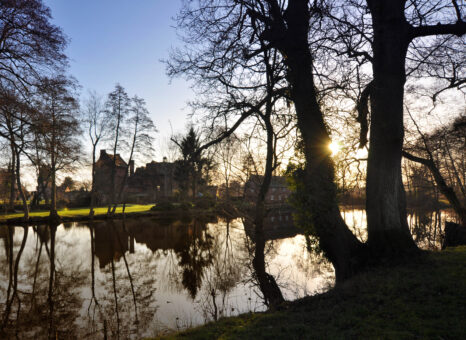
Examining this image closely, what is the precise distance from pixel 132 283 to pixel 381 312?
7383 mm

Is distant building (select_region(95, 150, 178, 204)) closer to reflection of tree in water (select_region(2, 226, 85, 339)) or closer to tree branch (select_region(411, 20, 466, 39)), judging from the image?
reflection of tree in water (select_region(2, 226, 85, 339))

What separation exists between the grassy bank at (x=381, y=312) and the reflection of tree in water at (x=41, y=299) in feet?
10.6

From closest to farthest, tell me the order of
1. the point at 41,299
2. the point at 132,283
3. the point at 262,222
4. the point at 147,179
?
the point at 41,299, the point at 262,222, the point at 132,283, the point at 147,179

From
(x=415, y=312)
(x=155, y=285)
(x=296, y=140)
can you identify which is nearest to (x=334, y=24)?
(x=296, y=140)

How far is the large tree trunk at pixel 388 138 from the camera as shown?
5.86 meters

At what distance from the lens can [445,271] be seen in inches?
189

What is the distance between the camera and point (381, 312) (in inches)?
148

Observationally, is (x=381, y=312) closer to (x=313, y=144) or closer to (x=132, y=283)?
(x=313, y=144)

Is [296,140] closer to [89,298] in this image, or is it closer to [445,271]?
[445,271]

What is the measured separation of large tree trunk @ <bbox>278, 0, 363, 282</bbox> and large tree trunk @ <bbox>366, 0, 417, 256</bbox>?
27.1 inches

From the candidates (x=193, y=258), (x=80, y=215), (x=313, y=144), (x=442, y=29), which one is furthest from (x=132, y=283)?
(x=80, y=215)

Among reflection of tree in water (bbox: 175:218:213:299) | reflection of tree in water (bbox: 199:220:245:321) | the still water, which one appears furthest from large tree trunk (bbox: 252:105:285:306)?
reflection of tree in water (bbox: 175:218:213:299)

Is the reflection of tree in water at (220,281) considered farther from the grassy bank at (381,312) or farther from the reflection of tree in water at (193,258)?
the grassy bank at (381,312)

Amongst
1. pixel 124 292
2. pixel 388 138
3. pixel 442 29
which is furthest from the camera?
pixel 124 292
